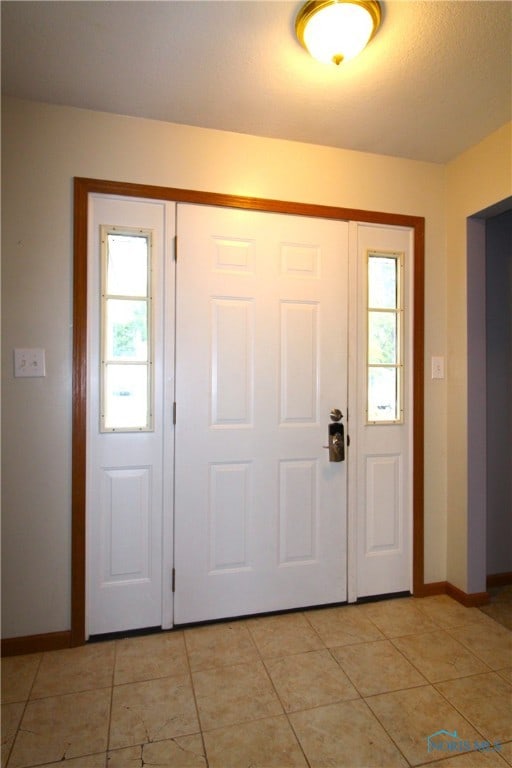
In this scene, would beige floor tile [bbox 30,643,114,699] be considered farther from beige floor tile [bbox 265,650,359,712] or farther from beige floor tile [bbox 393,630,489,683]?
beige floor tile [bbox 393,630,489,683]

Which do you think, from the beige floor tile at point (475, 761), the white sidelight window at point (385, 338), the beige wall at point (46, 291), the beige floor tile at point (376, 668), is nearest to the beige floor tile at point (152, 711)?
the beige wall at point (46, 291)

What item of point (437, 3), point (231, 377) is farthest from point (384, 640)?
point (437, 3)

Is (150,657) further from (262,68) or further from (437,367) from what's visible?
(262,68)

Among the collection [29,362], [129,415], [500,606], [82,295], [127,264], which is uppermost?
[127,264]

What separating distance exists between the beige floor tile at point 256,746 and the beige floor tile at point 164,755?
4cm

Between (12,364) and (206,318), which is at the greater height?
(206,318)

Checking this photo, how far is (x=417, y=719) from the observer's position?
1.55 meters

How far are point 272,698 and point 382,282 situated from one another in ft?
6.94

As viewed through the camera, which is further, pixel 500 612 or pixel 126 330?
pixel 500 612

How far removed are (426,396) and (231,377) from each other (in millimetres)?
1188

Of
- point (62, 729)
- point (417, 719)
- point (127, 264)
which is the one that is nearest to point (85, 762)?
point (62, 729)

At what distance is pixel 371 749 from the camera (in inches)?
56.0

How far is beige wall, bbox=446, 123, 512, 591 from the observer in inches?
91.9

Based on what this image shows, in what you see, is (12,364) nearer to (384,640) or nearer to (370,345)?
(370,345)
